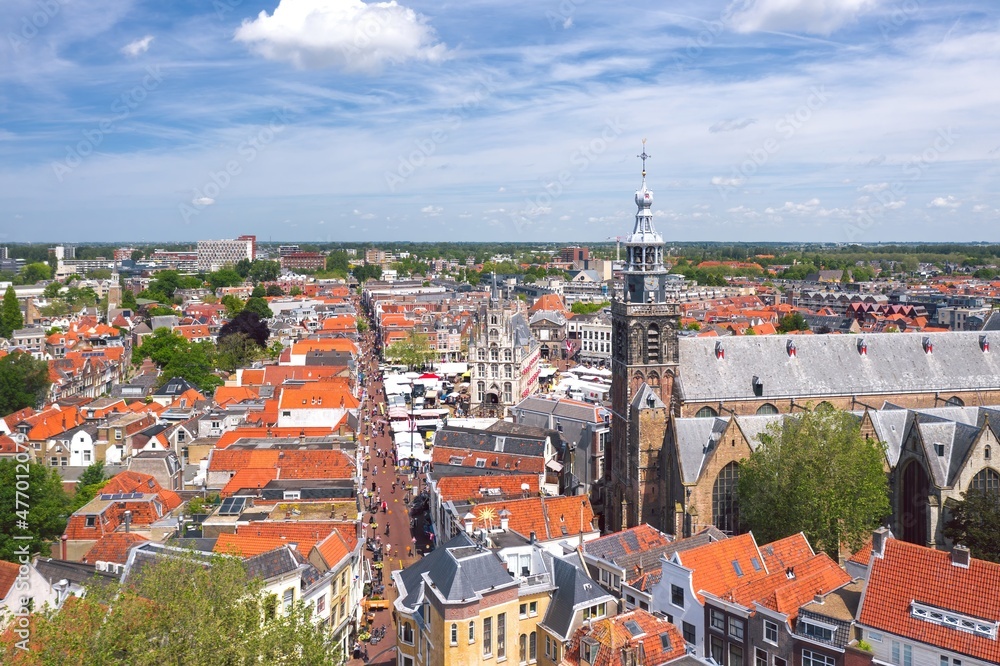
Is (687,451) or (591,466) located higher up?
(687,451)

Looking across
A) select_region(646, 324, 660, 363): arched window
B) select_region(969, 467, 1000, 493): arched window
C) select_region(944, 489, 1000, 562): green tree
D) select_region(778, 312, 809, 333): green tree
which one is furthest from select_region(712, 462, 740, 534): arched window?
select_region(778, 312, 809, 333): green tree

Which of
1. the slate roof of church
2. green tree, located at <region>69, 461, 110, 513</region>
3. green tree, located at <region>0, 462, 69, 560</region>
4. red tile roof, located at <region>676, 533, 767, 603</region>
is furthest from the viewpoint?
green tree, located at <region>69, 461, 110, 513</region>

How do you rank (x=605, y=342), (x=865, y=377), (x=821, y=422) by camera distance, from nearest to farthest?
(x=821, y=422), (x=865, y=377), (x=605, y=342)

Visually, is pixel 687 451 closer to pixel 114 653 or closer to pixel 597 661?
pixel 597 661

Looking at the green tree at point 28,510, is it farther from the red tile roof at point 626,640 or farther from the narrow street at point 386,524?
the red tile roof at point 626,640

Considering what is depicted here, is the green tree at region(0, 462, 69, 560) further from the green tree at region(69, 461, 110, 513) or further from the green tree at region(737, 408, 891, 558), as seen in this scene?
the green tree at region(737, 408, 891, 558)

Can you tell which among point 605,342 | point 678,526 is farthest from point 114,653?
point 605,342
